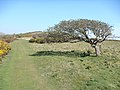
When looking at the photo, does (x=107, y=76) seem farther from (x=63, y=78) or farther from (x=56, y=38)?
(x=56, y=38)

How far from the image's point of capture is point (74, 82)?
12.3 metres

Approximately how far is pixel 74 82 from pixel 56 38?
1428cm

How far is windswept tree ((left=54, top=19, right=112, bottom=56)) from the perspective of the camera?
77.0 feet

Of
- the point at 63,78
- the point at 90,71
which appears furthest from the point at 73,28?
the point at 63,78

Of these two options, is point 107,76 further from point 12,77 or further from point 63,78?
point 12,77

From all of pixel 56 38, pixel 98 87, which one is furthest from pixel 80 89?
pixel 56 38

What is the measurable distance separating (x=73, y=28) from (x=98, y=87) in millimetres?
13307

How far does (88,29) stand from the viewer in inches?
937

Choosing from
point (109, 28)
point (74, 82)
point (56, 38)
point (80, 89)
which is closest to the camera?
point (80, 89)

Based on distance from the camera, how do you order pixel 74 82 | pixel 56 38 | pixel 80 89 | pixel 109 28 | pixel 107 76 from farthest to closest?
pixel 56 38 → pixel 109 28 → pixel 107 76 → pixel 74 82 → pixel 80 89

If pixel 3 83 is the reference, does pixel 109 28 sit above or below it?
above

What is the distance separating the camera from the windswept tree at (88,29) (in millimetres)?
23469

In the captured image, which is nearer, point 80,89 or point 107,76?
point 80,89

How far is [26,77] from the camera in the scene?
1407 centimetres
